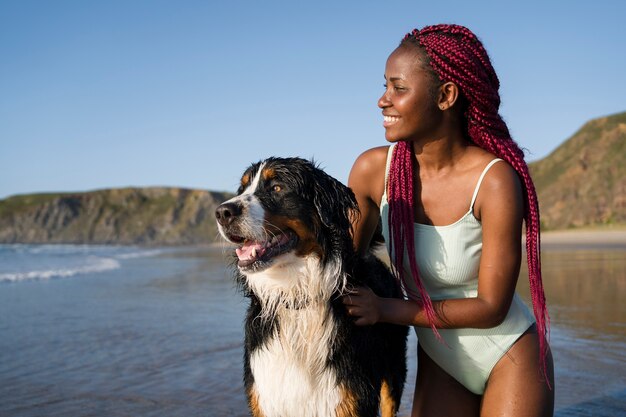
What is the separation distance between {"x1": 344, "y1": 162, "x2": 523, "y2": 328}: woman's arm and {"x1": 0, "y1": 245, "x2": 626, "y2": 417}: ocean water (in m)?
1.01

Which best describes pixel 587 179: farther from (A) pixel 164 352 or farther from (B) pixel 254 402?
(B) pixel 254 402

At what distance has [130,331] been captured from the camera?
7785mm

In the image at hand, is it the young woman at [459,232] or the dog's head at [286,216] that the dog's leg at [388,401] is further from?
the dog's head at [286,216]

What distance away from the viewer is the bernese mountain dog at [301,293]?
3.02 metres

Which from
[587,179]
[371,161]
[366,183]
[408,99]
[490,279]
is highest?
[408,99]

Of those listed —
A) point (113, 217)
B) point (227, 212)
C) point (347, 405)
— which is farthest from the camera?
point (113, 217)

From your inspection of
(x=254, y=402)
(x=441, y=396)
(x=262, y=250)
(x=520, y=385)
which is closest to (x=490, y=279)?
(x=520, y=385)

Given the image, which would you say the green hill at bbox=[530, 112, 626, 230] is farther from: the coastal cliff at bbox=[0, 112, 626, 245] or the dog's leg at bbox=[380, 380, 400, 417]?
the dog's leg at bbox=[380, 380, 400, 417]

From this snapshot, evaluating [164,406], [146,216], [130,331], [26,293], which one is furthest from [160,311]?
[146,216]

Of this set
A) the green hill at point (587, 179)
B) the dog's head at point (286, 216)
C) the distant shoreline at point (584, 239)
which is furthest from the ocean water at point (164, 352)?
the green hill at point (587, 179)

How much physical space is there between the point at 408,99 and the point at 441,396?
1696 millimetres

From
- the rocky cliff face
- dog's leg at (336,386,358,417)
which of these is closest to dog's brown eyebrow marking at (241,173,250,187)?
dog's leg at (336,386,358,417)

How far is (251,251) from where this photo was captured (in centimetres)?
299

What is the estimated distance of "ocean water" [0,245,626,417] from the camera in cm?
466
